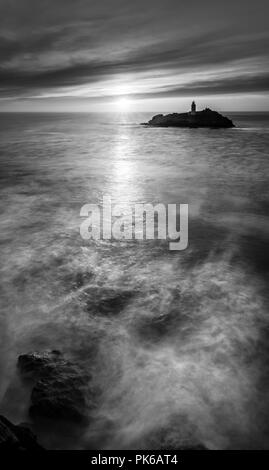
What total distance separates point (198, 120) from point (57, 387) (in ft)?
270

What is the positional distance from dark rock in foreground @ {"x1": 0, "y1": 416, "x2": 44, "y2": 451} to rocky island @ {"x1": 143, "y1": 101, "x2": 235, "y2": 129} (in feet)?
265

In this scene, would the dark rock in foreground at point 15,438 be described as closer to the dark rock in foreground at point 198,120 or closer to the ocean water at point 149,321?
the ocean water at point 149,321

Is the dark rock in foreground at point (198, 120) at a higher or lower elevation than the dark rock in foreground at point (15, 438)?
higher

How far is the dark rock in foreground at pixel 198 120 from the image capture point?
77375 millimetres

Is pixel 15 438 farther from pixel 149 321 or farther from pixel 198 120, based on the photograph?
pixel 198 120

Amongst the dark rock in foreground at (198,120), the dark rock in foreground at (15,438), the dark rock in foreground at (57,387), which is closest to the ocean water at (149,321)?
the dark rock in foreground at (57,387)

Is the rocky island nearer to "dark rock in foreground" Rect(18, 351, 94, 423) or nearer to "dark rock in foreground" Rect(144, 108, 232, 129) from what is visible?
"dark rock in foreground" Rect(144, 108, 232, 129)

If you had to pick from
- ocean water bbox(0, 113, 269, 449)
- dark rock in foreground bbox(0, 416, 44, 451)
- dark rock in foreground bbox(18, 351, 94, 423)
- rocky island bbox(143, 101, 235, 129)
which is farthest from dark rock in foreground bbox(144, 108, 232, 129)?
dark rock in foreground bbox(0, 416, 44, 451)

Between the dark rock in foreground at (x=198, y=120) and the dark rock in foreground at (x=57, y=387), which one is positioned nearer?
the dark rock in foreground at (x=57, y=387)

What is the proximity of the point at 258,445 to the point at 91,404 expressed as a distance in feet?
8.71

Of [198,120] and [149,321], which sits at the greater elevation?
[198,120]

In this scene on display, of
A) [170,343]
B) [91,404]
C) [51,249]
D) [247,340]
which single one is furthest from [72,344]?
[51,249]

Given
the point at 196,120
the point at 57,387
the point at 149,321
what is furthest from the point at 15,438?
the point at 196,120

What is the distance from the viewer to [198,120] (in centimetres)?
7831
